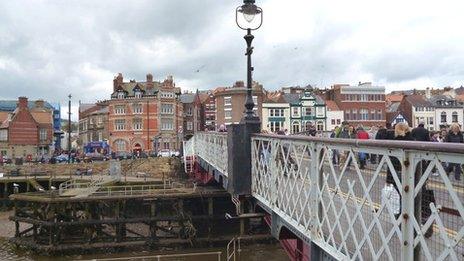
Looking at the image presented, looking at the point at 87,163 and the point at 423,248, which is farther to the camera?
the point at 87,163

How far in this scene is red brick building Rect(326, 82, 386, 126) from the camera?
2997 inches

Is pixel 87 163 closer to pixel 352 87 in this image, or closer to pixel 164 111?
pixel 164 111

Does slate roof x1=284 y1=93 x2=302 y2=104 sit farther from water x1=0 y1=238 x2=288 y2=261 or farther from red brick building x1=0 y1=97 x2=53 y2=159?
water x1=0 y1=238 x2=288 y2=261

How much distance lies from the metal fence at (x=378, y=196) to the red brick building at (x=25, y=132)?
70052 millimetres

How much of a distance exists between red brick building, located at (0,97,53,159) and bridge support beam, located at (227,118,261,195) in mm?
66305

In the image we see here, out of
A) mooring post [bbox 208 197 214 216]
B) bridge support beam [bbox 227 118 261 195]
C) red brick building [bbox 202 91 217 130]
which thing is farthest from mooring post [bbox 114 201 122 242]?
red brick building [bbox 202 91 217 130]

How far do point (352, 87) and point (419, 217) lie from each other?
7506cm

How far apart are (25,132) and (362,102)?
56.2 metres

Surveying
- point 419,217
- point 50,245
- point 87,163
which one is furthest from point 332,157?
point 87,163

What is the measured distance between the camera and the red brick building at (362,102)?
76125 millimetres

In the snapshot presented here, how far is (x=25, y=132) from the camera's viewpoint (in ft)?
249

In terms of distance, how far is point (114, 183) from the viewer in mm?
35375

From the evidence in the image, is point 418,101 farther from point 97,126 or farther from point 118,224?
point 118,224

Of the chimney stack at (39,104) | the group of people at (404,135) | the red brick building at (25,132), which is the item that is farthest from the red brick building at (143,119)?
the group of people at (404,135)
